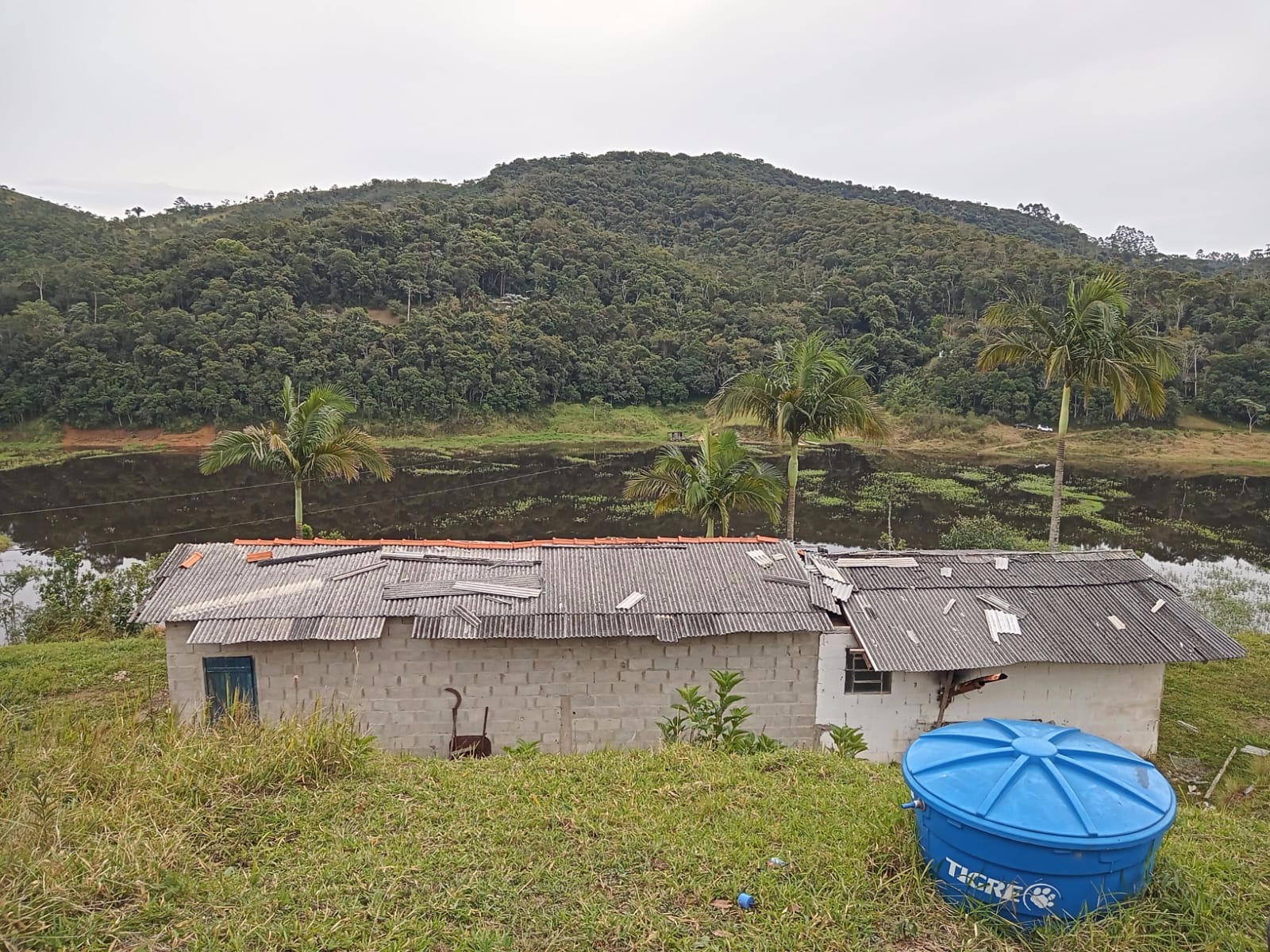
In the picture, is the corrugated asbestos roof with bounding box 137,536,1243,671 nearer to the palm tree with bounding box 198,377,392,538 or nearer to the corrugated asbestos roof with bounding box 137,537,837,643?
the corrugated asbestos roof with bounding box 137,537,837,643

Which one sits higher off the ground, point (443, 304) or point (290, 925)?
point (443, 304)

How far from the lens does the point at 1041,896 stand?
3584mm

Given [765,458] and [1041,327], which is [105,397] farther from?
[1041,327]

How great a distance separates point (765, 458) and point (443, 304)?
3432cm

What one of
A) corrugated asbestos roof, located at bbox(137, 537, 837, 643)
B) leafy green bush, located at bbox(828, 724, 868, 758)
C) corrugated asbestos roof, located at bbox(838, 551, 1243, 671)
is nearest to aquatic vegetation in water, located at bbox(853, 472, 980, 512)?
corrugated asbestos roof, located at bbox(838, 551, 1243, 671)

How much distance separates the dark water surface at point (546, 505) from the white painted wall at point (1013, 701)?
1654cm

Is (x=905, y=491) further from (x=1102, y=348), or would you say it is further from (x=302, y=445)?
(x=302, y=445)

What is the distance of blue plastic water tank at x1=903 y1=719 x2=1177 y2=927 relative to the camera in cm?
350

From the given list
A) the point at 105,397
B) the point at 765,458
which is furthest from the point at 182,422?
the point at 765,458

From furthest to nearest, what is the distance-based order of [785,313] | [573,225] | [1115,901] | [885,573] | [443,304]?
[573,225], [785,313], [443,304], [885,573], [1115,901]

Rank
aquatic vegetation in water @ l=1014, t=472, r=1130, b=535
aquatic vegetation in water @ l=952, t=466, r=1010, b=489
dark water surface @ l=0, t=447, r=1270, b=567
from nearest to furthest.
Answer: dark water surface @ l=0, t=447, r=1270, b=567 → aquatic vegetation in water @ l=1014, t=472, r=1130, b=535 → aquatic vegetation in water @ l=952, t=466, r=1010, b=489

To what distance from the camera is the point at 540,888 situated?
407 cm

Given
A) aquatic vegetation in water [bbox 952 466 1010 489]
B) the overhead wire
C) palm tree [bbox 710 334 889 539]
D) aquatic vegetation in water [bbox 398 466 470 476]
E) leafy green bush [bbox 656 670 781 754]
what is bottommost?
the overhead wire

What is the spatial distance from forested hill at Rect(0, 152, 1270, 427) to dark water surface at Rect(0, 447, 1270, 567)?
1132 centimetres
